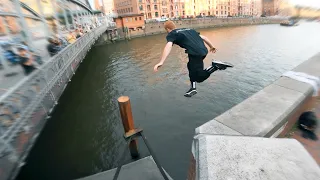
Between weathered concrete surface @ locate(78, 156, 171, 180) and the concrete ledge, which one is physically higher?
the concrete ledge

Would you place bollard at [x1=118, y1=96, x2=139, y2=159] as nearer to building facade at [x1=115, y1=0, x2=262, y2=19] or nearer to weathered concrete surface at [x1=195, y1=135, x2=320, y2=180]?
weathered concrete surface at [x1=195, y1=135, x2=320, y2=180]

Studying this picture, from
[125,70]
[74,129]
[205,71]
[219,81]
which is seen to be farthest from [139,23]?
[205,71]

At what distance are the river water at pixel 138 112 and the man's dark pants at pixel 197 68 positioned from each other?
164 cm

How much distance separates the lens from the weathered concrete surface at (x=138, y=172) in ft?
18.9

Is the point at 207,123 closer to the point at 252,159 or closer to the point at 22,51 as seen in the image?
the point at 252,159

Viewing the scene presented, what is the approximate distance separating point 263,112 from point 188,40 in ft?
7.15

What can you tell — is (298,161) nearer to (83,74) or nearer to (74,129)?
(74,129)

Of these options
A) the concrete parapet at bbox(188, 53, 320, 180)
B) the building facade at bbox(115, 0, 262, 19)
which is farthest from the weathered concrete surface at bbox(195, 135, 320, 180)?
the building facade at bbox(115, 0, 262, 19)

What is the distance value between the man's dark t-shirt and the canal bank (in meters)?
38.2

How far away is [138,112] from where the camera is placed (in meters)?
11.1

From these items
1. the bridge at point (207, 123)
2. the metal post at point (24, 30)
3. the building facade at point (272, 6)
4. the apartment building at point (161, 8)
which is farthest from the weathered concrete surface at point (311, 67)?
the apartment building at point (161, 8)

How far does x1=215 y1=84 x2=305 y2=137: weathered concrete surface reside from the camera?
10.5 ft

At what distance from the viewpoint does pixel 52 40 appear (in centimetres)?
704

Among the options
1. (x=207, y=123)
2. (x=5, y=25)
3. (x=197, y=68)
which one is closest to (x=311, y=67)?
(x=197, y=68)
